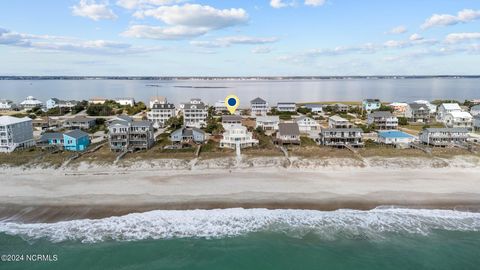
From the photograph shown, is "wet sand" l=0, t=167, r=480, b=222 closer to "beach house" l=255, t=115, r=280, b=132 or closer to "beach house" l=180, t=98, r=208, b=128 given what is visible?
"beach house" l=255, t=115, r=280, b=132

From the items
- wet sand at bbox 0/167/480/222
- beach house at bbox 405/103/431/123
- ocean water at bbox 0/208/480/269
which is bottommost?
ocean water at bbox 0/208/480/269

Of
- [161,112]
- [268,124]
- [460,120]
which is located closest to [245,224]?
[268,124]

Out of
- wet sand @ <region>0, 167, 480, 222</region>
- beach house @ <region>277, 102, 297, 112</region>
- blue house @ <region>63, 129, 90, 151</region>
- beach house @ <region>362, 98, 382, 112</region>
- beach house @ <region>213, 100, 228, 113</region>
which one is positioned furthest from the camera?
beach house @ <region>362, 98, 382, 112</region>

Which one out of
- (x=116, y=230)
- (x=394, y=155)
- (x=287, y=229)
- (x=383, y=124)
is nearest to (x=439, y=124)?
(x=383, y=124)

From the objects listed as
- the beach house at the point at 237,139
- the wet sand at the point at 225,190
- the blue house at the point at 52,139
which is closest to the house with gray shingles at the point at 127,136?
the blue house at the point at 52,139

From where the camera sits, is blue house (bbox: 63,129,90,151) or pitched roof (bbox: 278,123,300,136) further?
pitched roof (bbox: 278,123,300,136)

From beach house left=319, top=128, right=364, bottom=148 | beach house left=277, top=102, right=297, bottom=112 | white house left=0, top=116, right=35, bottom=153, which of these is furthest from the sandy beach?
beach house left=277, top=102, right=297, bottom=112
